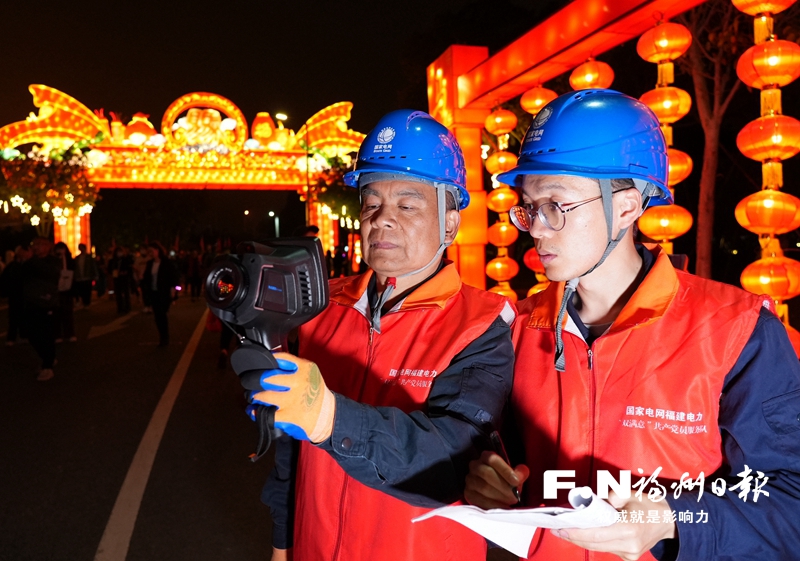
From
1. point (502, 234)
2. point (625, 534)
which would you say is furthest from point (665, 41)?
point (625, 534)

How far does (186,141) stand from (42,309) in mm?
17107

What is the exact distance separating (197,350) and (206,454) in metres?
5.83

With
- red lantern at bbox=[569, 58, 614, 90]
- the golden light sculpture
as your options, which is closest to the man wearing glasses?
red lantern at bbox=[569, 58, 614, 90]

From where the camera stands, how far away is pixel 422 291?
2.07m

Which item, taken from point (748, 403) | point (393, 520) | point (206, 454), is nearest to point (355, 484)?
point (393, 520)

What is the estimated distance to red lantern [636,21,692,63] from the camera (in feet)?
18.0

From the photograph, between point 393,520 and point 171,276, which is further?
point 171,276

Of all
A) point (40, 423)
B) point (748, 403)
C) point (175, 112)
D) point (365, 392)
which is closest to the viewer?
point (748, 403)

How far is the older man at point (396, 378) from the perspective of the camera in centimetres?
152

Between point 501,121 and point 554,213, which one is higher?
point 501,121

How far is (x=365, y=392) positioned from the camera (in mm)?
1960

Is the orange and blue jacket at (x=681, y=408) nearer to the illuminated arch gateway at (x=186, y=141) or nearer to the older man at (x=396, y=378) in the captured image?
the older man at (x=396, y=378)

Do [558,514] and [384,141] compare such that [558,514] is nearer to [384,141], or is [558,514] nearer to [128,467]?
[384,141]

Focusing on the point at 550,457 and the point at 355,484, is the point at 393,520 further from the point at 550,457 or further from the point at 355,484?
the point at 550,457
